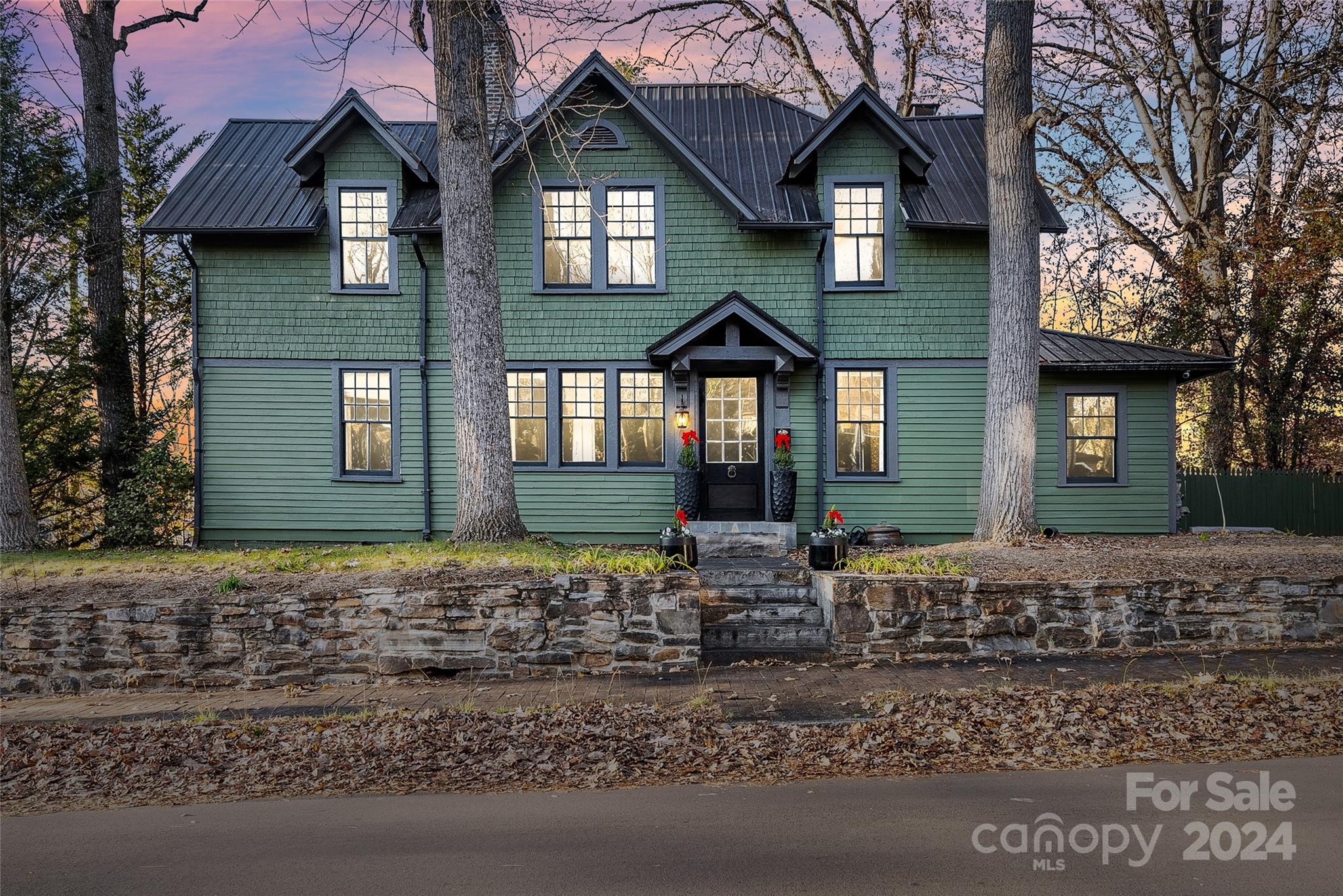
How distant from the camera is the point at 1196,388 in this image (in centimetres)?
Answer: 2664

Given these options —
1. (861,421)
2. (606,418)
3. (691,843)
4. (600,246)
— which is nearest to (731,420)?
(606,418)

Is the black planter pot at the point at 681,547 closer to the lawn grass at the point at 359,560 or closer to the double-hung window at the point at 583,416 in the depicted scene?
the lawn grass at the point at 359,560

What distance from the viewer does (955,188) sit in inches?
639

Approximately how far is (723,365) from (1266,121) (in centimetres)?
1441

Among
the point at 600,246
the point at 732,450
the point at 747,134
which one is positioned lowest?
the point at 732,450

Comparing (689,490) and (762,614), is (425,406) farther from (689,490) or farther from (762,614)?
(762,614)

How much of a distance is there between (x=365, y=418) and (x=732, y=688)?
10.2 m

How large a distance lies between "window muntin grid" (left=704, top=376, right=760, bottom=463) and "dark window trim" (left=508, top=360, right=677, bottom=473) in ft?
2.21

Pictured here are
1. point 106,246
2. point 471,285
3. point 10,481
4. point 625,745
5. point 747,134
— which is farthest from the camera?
point 747,134

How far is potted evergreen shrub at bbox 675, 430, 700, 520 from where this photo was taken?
14969 mm

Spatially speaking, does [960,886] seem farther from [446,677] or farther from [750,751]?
[446,677]

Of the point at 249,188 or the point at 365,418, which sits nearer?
the point at 365,418

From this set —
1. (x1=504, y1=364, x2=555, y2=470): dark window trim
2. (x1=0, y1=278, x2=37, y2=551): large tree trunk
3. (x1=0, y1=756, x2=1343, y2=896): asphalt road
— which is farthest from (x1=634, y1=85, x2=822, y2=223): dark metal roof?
(x1=0, y1=756, x2=1343, y2=896): asphalt road

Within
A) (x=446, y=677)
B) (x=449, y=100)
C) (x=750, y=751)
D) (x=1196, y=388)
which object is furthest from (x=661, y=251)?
(x=1196, y=388)
